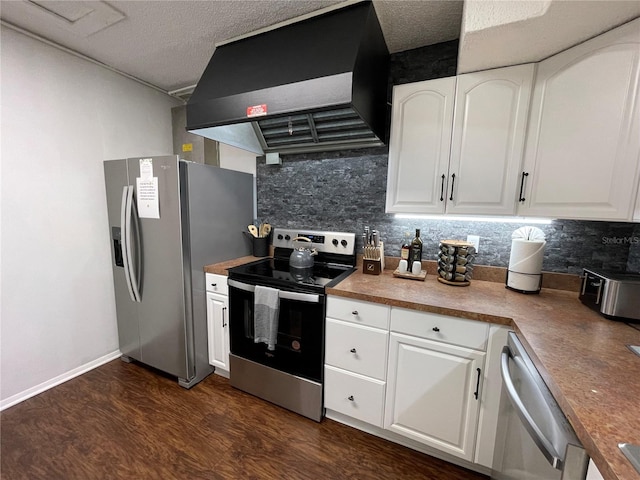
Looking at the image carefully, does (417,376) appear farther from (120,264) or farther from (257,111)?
(120,264)

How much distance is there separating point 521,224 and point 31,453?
3106 mm

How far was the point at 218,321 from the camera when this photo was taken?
1.96 meters

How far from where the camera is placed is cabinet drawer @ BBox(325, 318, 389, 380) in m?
1.44

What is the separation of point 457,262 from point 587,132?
0.82m

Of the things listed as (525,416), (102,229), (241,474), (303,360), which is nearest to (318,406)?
(303,360)

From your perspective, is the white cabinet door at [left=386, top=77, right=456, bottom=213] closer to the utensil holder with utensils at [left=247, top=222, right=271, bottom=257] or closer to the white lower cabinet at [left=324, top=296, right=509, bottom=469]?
the white lower cabinet at [left=324, top=296, right=509, bottom=469]

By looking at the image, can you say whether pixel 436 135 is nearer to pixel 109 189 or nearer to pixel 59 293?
pixel 109 189

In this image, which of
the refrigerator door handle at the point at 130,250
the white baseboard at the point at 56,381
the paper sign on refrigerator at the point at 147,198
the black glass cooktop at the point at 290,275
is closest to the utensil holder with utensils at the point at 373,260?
the black glass cooktop at the point at 290,275

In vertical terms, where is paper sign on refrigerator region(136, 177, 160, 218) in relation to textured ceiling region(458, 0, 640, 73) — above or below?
below

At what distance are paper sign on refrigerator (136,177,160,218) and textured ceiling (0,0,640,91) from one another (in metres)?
0.94

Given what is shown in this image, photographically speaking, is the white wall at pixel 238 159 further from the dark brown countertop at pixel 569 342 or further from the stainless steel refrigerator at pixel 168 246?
the dark brown countertop at pixel 569 342

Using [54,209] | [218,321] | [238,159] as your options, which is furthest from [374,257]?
[54,209]

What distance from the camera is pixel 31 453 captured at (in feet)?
4.71

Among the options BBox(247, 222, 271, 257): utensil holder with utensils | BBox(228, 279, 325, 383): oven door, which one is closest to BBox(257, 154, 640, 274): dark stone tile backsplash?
BBox(247, 222, 271, 257): utensil holder with utensils
